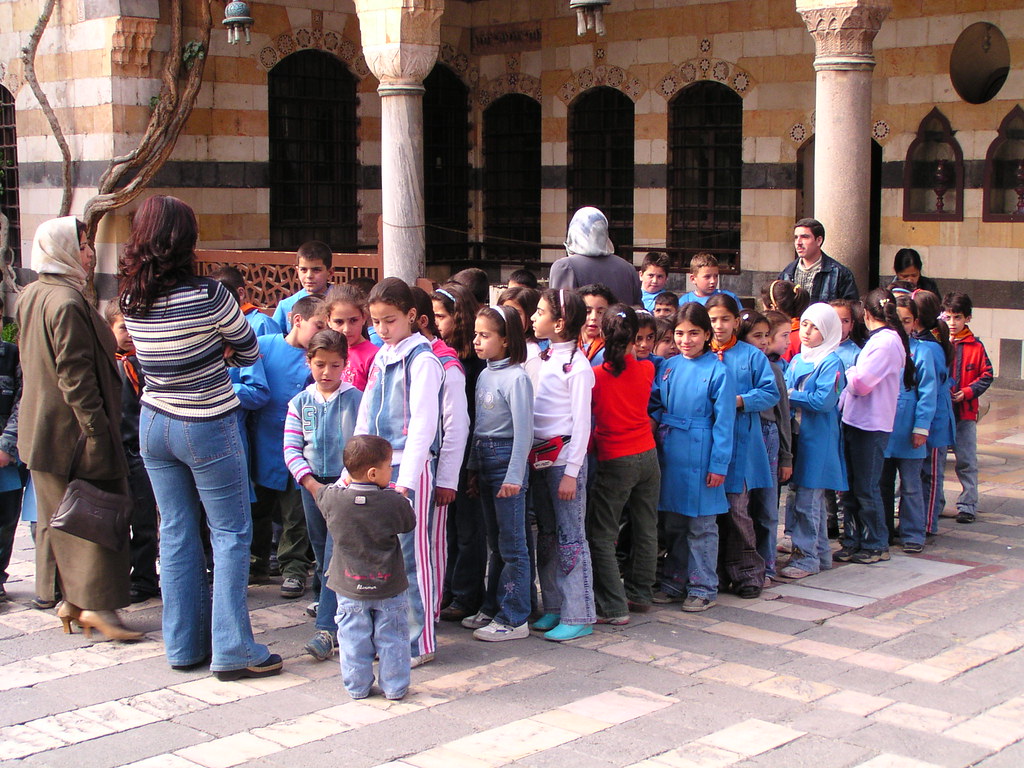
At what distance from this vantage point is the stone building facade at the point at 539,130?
39.8 ft

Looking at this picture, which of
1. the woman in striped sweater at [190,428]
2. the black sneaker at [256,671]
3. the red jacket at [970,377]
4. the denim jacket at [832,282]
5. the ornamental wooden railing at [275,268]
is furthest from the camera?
the ornamental wooden railing at [275,268]

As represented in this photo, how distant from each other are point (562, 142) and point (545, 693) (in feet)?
37.7

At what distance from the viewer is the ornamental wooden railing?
34.9 ft

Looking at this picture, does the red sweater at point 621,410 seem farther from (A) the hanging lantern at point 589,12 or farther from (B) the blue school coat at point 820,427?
(A) the hanging lantern at point 589,12

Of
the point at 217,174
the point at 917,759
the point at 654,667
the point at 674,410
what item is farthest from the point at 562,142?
the point at 917,759

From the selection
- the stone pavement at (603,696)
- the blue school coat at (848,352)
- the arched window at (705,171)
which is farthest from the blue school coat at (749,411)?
the arched window at (705,171)

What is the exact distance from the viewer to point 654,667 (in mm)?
5242

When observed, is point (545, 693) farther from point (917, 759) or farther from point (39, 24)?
point (39, 24)

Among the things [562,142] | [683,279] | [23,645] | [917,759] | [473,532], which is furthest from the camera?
[562,142]

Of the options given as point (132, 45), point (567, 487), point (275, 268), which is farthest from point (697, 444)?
point (132, 45)

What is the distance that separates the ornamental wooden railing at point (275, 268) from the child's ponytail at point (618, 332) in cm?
495

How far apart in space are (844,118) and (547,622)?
17.0ft

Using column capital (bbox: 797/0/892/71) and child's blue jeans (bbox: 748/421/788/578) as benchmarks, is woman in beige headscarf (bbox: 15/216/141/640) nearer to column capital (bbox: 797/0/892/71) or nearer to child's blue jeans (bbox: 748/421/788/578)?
child's blue jeans (bbox: 748/421/788/578)

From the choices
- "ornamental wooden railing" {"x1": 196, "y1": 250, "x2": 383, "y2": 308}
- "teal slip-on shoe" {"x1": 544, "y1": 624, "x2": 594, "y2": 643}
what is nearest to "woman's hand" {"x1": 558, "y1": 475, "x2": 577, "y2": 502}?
"teal slip-on shoe" {"x1": 544, "y1": 624, "x2": 594, "y2": 643}
